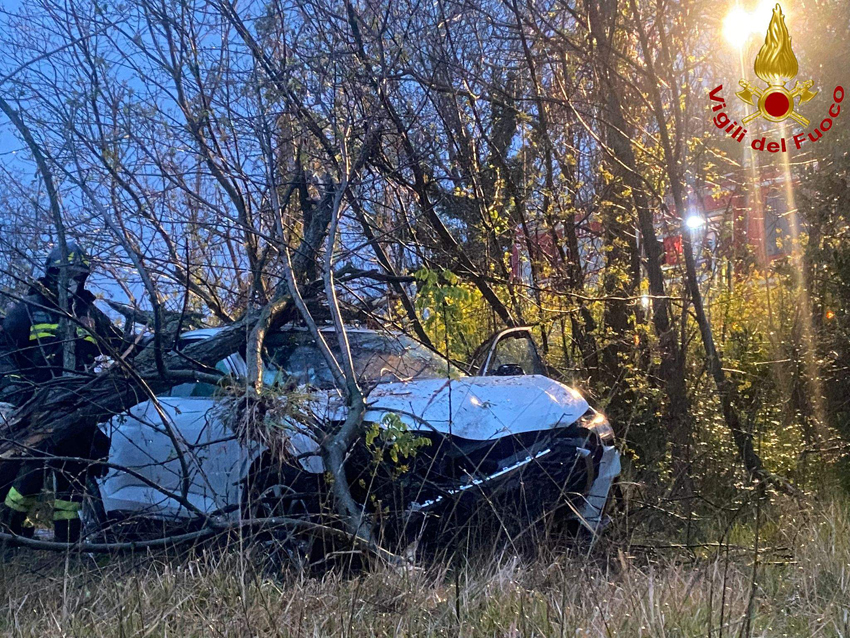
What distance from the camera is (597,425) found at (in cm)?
501

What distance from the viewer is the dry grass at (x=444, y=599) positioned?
3189 mm

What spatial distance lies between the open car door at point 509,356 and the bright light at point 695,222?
2.18 meters

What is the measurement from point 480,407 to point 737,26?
5.31 meters

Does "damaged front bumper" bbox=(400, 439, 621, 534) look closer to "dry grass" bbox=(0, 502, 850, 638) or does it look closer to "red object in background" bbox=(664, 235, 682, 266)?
"dry grass" bbox=(0, 502, 850, 638)

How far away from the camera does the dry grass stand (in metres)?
3.19

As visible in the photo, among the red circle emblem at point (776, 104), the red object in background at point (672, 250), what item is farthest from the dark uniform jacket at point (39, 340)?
the red circle emblem at point (776, 104)

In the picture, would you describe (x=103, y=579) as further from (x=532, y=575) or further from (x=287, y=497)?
(x=532, y=575)

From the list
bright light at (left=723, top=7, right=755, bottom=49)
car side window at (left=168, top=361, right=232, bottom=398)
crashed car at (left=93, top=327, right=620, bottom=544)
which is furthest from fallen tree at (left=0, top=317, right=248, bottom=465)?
bright light at (left=723, top=7, right=755, bottom=49)

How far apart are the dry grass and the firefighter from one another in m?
0.98

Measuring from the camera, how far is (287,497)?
4.47m

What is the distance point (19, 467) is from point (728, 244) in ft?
23.2

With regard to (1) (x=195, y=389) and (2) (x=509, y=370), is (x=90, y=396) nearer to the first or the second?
(1) (x=195, y=389)

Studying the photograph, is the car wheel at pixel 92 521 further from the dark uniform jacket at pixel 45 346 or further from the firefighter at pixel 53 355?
the dark uniform jacket at pixel 45 346

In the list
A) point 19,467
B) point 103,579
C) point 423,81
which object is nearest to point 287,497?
point 103,579
